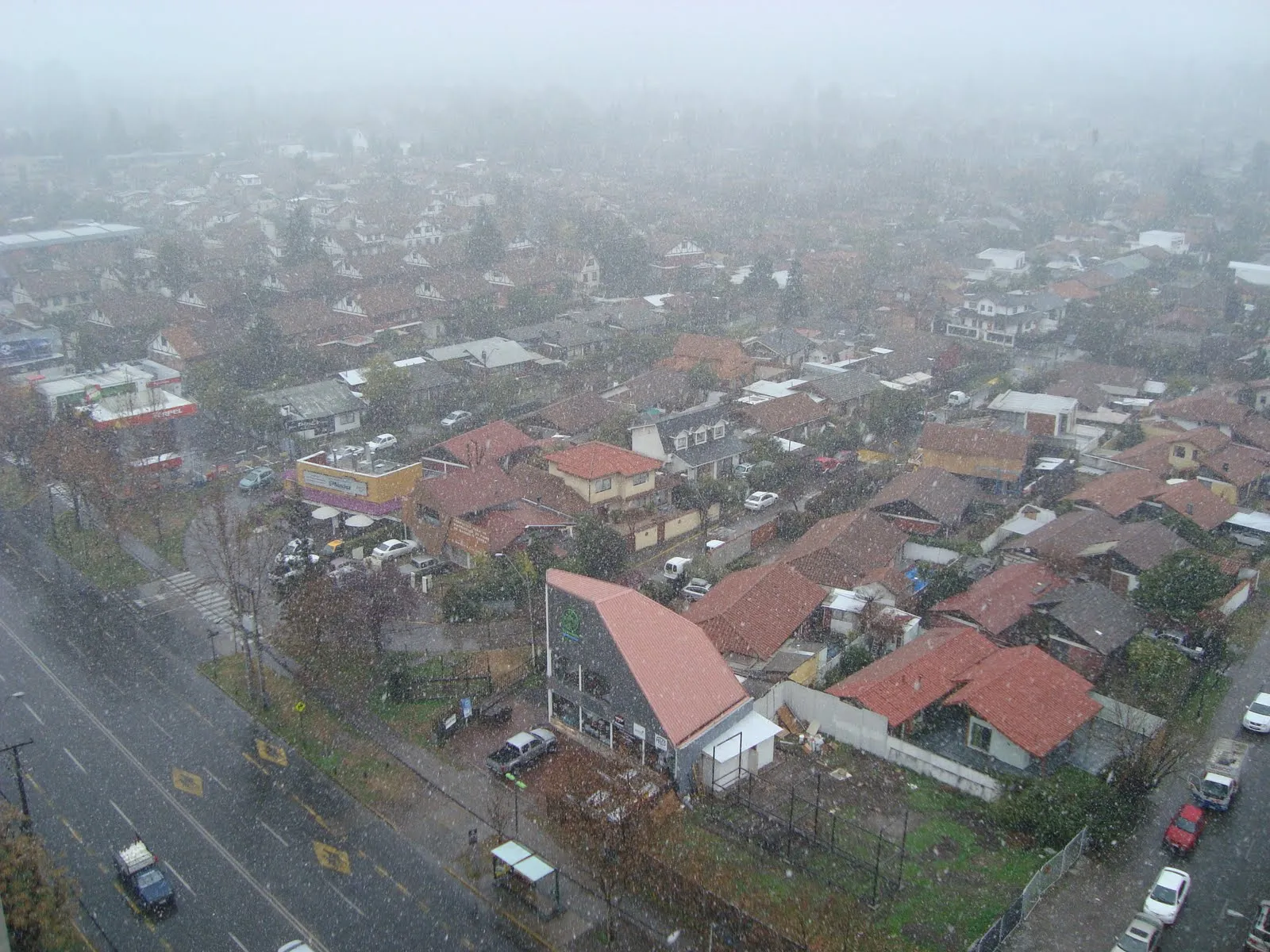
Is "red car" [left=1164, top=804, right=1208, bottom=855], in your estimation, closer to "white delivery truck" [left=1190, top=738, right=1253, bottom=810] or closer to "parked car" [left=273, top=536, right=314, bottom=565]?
"white delivery truck" [left=1190, top=738, right=1253, bottom=810]

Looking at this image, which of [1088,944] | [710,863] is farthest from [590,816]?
[1088,944]

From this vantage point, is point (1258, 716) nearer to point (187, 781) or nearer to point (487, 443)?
point (187, 781)

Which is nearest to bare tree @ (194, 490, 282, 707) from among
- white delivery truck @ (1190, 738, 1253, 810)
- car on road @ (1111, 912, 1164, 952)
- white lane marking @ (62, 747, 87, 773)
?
white lane marking @ (62, 747, 87, 773)

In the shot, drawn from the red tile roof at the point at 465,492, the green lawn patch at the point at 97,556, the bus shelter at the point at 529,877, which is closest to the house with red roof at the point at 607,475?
the red tile roof at the point at 465,492

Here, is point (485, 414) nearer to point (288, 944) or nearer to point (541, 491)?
point (541, 491)

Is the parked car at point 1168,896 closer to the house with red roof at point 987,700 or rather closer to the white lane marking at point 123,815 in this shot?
the house with red roof at point 987,700
